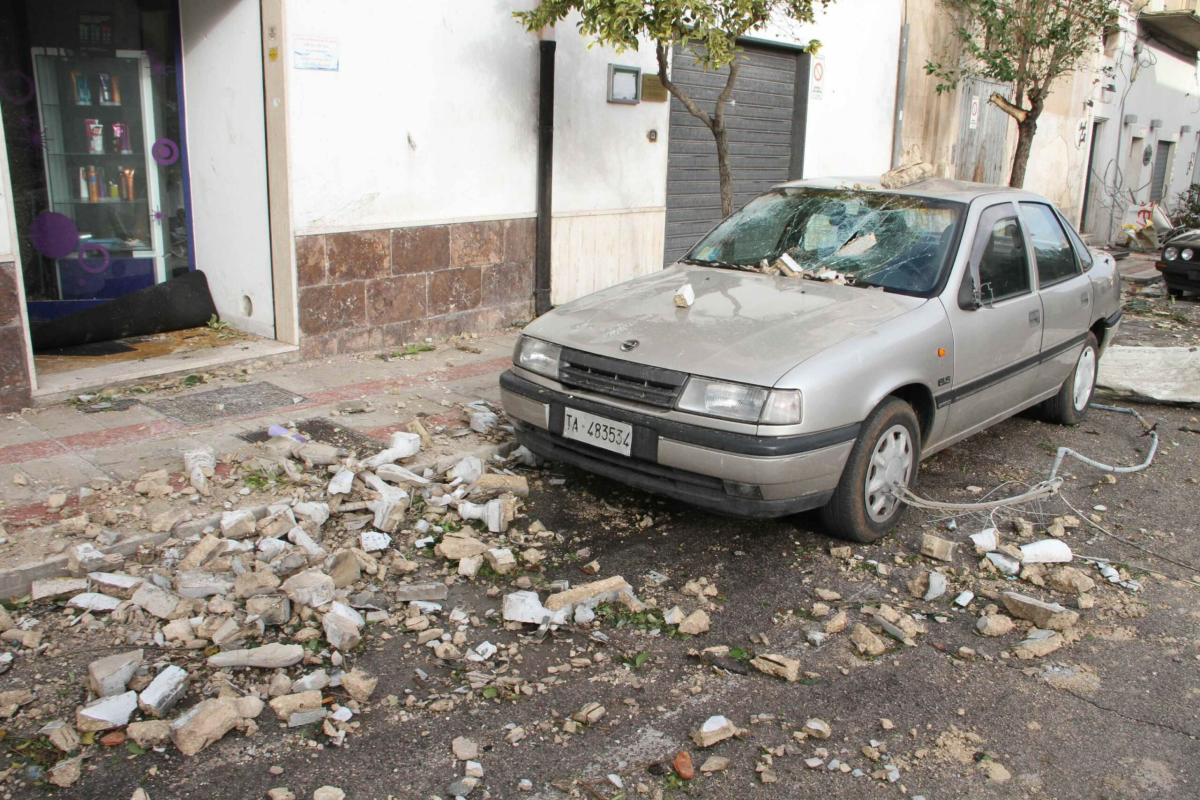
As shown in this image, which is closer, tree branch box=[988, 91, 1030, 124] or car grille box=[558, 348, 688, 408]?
car grille box=[558, 348, 688, 408]

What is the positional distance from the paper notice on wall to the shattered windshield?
306cm

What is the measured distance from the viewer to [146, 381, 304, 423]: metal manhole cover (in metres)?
6.11

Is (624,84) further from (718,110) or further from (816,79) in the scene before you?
(816,79)

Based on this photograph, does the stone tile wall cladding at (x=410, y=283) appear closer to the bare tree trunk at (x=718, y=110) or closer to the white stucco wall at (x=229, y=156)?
the white stucco wall at (x=229, y=156)

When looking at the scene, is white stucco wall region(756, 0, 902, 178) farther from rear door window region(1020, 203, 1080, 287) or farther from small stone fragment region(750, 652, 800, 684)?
small stone fragment region(750, 652, 800, 684)

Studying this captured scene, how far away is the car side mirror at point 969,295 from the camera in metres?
5.17

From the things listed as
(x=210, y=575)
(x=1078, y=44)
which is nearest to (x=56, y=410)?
(x=210, y=575)

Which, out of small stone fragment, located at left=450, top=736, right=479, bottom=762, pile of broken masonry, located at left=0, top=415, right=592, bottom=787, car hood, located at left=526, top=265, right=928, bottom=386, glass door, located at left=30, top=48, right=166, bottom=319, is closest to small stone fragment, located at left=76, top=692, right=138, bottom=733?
pile of broken masonry, located at left=0, top=415, right=592, bottom=787

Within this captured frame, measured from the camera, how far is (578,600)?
4.08m

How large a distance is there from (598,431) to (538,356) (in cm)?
60

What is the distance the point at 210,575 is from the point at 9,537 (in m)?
0.93

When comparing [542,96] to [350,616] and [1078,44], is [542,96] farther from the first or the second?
[1078,44]

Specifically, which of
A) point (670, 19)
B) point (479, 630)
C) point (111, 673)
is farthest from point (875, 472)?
point (670, 19)

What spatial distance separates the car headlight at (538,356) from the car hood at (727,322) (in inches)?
1.9
